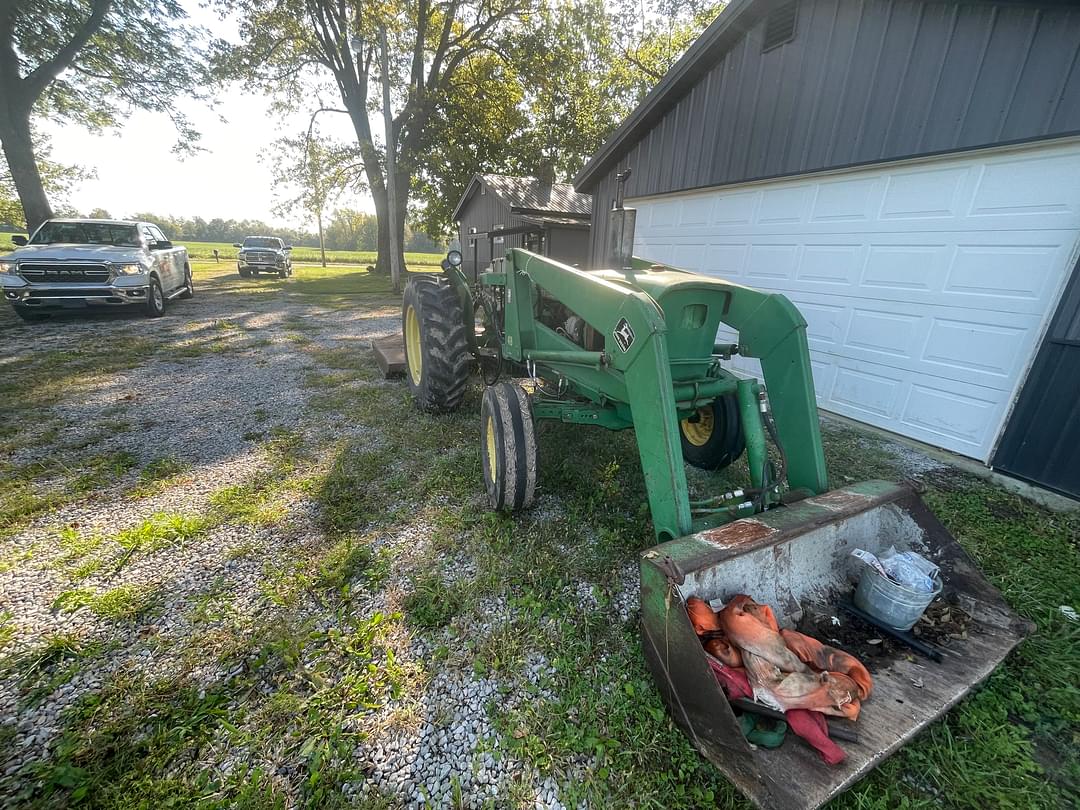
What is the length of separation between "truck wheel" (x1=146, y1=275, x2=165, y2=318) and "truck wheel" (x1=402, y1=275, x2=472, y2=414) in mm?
7284

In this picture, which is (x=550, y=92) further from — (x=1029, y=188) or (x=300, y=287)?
(x=1029, y=188)

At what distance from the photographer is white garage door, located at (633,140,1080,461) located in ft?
11.8

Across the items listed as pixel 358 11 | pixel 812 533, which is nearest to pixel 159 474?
pixel 812 533

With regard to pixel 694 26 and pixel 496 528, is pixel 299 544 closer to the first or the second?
pixel 496 528

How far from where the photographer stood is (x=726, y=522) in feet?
6.42

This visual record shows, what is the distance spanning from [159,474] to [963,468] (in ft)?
21.4

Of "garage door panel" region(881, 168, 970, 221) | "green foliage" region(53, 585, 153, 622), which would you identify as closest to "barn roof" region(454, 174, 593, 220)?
"garage door panel" region(881, 168, 970, 221)

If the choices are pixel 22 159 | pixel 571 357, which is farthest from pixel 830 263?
pixel 22 159

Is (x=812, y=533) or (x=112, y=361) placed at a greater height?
(x=812, y=533)

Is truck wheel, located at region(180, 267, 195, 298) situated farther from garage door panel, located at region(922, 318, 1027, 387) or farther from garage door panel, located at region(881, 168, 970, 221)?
garage door panel, located at region(922, 318, 1027, 387)

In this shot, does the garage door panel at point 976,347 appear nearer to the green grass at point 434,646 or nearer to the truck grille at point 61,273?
the green grass at point 434,646

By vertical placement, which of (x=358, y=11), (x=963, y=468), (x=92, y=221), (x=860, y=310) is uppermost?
(x=358, y=11)

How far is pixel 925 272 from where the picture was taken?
13.8ft

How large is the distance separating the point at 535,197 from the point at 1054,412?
14.1 meters
